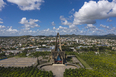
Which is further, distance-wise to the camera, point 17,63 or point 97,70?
point 17,63

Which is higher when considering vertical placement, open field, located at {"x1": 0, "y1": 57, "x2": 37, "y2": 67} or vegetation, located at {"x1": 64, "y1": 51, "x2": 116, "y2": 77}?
vegetation, located at {"x1": 64, "y1": 51, "x2": 116, "y2": 77}

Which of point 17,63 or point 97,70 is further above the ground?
point 97,70

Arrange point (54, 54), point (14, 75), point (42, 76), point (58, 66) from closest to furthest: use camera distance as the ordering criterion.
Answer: point (42, 76) → point (14, 75) → point (58, 66) → point (54, 54)

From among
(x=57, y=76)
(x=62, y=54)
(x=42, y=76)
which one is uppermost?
(x=62, y=54)

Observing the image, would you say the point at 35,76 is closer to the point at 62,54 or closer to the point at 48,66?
the point at 48,66

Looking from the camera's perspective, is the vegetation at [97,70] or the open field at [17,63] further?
the open field at [17,63]

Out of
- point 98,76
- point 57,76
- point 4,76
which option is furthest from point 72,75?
point 4,76

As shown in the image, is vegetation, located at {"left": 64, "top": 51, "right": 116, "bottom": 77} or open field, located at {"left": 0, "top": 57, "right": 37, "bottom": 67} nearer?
vegetation, located at {"left": 64, "top": 51, "right": 116, "bottom": 77}

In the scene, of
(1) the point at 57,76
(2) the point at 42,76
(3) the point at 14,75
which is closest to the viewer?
(2) the point at 42,76

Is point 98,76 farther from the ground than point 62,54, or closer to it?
closer to it

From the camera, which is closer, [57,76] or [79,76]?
[79,76]

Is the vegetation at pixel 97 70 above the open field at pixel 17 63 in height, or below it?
above
